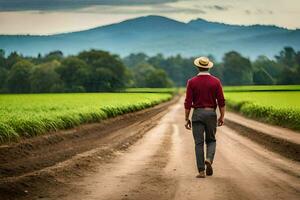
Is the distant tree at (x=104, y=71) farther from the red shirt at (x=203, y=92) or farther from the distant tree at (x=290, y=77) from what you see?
the red shirt at (x=203, y=92)

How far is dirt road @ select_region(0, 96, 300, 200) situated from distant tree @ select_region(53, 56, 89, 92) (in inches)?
4207

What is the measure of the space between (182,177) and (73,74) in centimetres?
11696

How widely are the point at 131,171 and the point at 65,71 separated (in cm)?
11730

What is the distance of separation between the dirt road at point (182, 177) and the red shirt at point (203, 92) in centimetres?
152

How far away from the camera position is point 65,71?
128 meters

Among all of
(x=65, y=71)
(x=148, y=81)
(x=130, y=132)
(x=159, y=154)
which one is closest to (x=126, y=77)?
(x=65, y=71)

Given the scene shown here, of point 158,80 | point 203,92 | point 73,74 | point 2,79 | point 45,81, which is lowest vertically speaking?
point 158,80

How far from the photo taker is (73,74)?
12706cm

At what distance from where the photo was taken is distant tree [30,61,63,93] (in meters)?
124

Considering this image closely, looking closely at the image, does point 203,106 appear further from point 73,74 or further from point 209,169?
point 73,74

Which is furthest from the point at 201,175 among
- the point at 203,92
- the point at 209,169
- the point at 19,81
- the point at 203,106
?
the point at 19,81

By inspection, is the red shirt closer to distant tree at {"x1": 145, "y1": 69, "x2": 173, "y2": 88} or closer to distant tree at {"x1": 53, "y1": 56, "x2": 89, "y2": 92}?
distant tree at {"x1": 53, "y1": 56, "x2": 89, "y2": 92}

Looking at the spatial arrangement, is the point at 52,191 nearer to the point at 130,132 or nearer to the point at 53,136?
the point at 53,136

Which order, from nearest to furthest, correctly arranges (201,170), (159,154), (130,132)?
1. (201,170)
2. (159,154)
3. (130,132)
